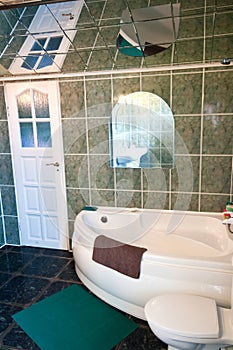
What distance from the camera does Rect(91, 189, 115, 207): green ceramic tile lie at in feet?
10.2

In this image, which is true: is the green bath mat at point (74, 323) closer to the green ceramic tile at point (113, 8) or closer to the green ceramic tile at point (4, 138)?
the green ceramic tile at point (4, 138)

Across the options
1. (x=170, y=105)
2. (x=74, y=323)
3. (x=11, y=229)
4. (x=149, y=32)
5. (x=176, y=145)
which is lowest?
(x=74, y=323)

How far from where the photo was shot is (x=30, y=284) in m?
2.68

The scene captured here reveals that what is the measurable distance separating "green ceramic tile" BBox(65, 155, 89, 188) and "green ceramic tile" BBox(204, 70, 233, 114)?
142cm

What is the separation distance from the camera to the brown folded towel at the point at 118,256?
84.1 inches

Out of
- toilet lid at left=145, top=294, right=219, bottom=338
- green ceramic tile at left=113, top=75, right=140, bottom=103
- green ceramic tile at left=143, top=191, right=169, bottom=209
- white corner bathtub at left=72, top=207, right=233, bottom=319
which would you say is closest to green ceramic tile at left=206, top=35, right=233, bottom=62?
green ceramic tile at left=113, top=75, right=140, bottom=103

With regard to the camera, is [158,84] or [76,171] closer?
[158,84]

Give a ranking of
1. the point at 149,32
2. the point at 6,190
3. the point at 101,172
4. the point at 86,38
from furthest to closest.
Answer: the point at 6,190, the point at 101,172, the point at 86,38, the point at 149,32

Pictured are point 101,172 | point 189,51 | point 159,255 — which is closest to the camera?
point 159,255

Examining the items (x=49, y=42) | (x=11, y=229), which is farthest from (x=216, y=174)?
(x=11, y=229)

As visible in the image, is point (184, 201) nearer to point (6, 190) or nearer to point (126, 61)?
point (126, 61)

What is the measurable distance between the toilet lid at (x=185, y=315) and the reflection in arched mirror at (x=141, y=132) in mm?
1406

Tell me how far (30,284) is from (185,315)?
163 cm

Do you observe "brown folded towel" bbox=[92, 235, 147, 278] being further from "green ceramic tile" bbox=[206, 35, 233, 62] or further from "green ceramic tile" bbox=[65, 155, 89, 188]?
"green ceramic tile" bbox=[206, 35, 233, 62]
